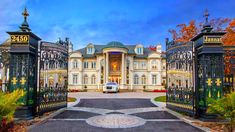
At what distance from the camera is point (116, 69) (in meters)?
39.4

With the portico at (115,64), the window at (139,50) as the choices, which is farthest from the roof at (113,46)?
the window at (139,50)

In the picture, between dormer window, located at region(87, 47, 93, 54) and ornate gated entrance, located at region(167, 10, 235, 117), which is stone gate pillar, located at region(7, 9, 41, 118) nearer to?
ornate gated entrance, located at region(167, 10, 235, 117)

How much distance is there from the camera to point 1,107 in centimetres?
419

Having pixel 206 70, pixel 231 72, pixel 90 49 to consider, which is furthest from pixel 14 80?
pixel 90 49

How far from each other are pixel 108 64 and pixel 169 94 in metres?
27.4

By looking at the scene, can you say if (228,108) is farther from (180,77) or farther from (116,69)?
(116,69)

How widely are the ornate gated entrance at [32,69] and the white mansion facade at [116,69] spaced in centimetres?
2801

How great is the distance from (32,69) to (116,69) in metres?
31.3

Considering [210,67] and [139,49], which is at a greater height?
[139,49]

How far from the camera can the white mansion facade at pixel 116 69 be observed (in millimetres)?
38781

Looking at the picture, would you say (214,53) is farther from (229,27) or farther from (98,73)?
(98,73)

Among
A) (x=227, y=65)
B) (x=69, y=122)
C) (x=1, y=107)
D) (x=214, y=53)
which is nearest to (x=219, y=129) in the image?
(x=214, y=53)

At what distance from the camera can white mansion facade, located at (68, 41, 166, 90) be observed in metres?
38.8

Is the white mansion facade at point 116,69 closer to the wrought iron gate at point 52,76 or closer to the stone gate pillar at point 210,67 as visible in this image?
the wrought iron gate at point 52,76
